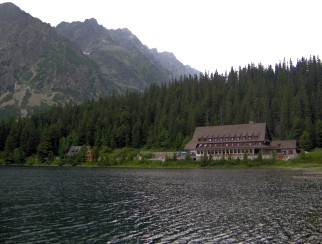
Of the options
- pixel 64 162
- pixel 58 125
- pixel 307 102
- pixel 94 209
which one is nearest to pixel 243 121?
pixel 307 102

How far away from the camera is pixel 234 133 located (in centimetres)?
13950

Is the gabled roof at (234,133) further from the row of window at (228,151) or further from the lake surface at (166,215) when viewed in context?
the lake surface at (166,215)

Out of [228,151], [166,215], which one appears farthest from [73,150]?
[166,215]

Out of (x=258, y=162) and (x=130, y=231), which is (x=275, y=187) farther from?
(x=258, y=162)

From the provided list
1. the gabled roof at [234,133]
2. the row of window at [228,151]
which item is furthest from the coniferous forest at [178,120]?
the row of window at [228,151]

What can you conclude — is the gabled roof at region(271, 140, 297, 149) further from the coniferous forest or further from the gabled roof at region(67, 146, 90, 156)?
the gabled roof at region(67, 146, 90, 156)

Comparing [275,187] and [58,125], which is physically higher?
[58,125]

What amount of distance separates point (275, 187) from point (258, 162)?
57.8m

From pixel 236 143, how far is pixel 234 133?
462cm

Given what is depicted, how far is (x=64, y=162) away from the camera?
149625 mm

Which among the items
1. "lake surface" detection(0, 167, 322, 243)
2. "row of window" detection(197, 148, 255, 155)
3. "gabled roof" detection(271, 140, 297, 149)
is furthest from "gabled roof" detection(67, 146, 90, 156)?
"lake surface" detection(0, 167, 322, 243)

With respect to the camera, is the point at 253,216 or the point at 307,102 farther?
the point at 307,102

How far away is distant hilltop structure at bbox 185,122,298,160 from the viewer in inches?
5005

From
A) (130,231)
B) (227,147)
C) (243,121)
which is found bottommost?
(130,231)
